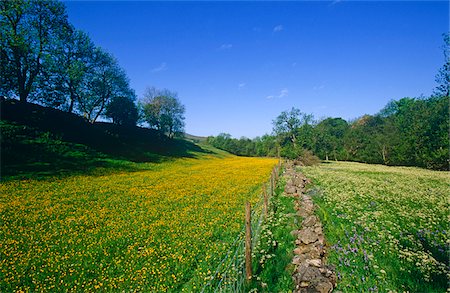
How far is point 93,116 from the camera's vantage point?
52625mm

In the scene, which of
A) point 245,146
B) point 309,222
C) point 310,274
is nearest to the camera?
point 310,274

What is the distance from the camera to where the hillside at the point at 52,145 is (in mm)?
26125

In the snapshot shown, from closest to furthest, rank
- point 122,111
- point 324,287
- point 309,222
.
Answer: point 324,287
point 309,222
point 122,111

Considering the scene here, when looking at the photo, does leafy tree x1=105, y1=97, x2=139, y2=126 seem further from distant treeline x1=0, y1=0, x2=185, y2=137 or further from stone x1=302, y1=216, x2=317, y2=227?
stone x1=302, y1=216, x2=317, y2=227

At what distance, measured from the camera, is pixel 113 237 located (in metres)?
10.3

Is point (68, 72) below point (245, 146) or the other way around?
the other way around

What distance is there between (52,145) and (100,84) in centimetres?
2078

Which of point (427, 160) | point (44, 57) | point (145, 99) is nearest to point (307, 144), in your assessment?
point (427, 160)

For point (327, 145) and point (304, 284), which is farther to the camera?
point (327, 145)

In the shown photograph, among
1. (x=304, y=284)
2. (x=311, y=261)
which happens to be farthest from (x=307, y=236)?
(x=304, y=284)

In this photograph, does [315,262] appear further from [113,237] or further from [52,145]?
[52,145]

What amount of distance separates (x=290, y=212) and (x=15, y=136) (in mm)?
38073

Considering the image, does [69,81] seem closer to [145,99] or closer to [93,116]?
[93,116]

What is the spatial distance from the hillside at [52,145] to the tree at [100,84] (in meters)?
3.95
